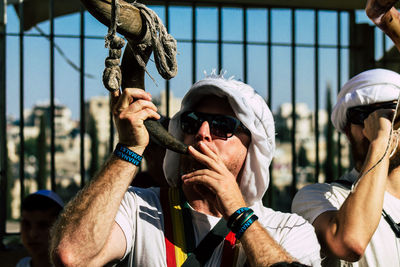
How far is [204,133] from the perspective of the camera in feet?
7.34

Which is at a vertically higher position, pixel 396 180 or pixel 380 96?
pixel 380 96

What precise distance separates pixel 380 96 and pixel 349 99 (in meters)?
0.15

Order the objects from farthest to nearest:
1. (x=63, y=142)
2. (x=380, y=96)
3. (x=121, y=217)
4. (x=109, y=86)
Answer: (x=63, y=142), (x=380, y=96), (x=121, y=217), (x=109, y=86)

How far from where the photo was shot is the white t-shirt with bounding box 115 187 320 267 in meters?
1.97

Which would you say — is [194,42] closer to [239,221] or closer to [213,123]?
[213,123]

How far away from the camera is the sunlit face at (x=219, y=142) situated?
2.23 metres

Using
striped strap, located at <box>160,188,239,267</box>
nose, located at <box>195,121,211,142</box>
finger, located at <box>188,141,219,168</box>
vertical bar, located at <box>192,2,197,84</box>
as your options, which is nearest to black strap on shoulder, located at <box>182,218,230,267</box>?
striped strap, located at <box>160,188,239,267</box>

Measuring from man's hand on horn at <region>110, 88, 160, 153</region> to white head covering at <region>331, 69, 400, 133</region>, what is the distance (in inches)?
49.5

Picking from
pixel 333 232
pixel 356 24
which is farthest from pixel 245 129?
pixel 356 24

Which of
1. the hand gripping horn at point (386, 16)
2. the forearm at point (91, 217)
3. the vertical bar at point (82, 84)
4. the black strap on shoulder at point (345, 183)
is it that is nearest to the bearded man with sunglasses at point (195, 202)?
the forearm at point (91, 217)

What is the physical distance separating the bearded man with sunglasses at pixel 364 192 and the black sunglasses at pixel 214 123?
0.58 m

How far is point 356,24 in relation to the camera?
659 centimetres

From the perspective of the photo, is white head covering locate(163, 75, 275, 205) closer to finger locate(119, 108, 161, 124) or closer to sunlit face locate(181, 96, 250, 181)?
sunlit face locate(181, 96, 250, 181)

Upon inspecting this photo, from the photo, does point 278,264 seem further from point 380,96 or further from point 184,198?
point 380,96
